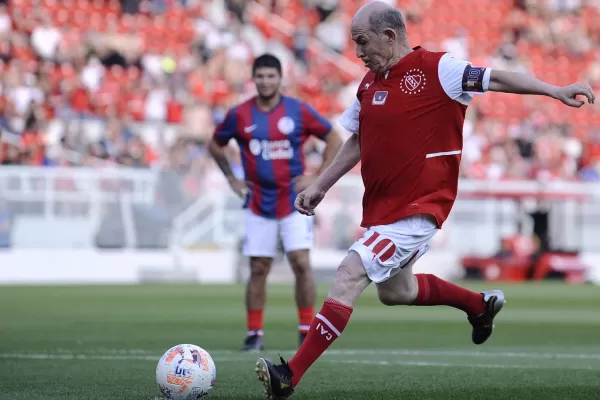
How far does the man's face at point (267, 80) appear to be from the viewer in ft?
32.3

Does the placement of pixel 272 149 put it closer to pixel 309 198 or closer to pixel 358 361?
pixel 358 361

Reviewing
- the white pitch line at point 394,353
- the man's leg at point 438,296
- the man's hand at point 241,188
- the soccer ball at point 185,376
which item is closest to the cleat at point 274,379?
the soccer ball at point 185,376

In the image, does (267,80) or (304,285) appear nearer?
(267,80)

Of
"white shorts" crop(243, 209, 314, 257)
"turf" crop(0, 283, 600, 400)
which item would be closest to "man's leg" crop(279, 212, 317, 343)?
"white shorts" crop(243, 209, 314, 257)

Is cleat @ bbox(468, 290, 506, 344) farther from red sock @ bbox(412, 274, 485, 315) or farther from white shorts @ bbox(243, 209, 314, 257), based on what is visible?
white shorts @ bbox(243, 209, 314, 257)

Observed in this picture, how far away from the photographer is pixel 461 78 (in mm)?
6250

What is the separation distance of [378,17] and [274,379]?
78.4 inches

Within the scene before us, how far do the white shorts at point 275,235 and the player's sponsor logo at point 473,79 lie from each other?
Result: 3.90 meters

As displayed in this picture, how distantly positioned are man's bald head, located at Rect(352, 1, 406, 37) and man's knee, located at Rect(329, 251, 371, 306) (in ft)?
4.08

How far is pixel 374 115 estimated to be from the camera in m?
6.46

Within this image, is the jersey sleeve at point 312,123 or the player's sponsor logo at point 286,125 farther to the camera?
the jersey sleeve at point 312,123

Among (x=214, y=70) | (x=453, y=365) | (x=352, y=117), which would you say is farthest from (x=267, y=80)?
(x=214, y=70)

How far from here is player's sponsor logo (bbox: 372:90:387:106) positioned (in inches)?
254

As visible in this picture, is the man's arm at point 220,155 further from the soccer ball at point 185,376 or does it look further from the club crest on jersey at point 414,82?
the soccer ball at point 185,376
